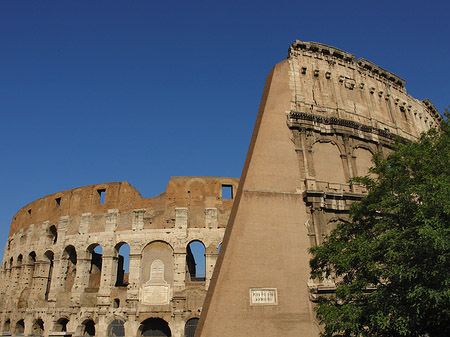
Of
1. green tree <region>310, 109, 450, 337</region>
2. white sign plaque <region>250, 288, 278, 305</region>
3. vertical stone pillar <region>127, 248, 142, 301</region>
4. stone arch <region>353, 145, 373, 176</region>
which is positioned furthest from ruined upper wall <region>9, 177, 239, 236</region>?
green tree <region>310, 109, 450, 337</region>

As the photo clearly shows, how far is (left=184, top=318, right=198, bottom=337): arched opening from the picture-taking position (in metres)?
20.5

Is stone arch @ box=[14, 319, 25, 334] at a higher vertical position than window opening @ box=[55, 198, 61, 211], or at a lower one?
lower

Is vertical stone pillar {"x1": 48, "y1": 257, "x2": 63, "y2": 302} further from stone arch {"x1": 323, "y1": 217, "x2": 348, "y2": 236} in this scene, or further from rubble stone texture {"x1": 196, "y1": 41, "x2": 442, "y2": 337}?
stone arch {"x1": 323, "y1": 217, "x2": 348, "y2": 236}

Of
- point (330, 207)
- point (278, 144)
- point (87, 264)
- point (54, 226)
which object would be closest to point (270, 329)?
point (330, 207)

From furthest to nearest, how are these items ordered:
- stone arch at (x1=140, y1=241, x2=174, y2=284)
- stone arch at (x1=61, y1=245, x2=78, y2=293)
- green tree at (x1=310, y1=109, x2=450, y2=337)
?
1. stone arch at (x1=61, y1=245, x2=78, y2=293)
2. stone arch at (x1=140, y1=241, x2=174, y2=284)
3. green tree at (x1=310, y1=109, x2=450, y2=337)

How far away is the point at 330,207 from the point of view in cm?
1648

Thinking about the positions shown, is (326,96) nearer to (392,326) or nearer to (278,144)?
(278,144)

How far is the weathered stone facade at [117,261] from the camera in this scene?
2125cm

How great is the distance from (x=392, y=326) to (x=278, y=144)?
9786mm

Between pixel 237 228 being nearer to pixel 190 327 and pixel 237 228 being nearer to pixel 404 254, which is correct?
pixel 404 254

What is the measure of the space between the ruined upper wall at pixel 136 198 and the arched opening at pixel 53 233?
667 millimetres

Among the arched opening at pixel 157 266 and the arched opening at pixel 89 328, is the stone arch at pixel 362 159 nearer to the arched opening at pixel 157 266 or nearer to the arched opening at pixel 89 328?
the arched opening at pixel 157 266

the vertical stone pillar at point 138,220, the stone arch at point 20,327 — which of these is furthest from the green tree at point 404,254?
the stone arch at point 20,327

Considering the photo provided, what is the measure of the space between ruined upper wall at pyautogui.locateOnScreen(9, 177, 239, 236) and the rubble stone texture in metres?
7.54
